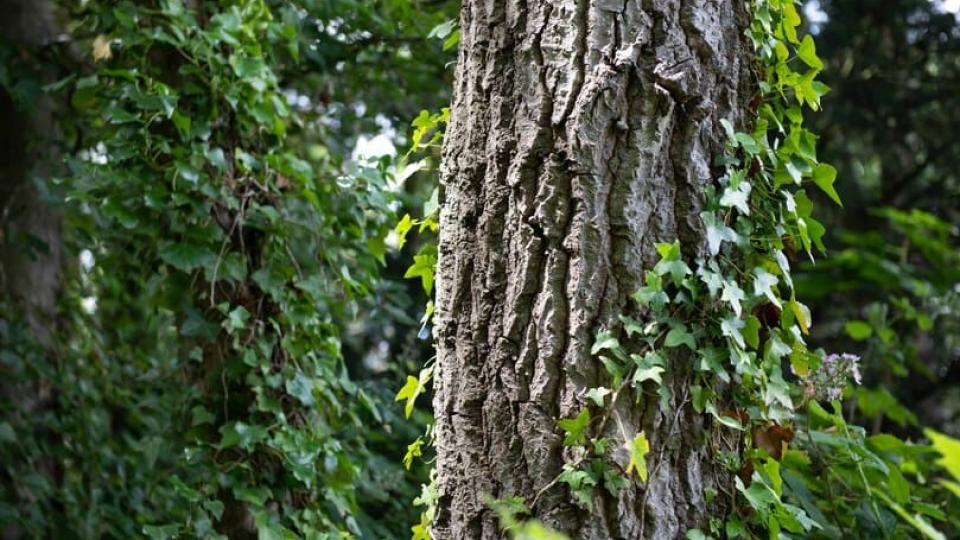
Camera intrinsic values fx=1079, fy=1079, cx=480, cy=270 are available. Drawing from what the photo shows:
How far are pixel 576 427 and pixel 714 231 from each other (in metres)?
0.38

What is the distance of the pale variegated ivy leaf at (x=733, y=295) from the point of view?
66.2 inches

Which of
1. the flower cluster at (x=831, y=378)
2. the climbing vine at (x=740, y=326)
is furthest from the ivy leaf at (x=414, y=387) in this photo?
the flower cluster at (x=831, y=378)

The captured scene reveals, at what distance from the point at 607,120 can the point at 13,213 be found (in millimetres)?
3587

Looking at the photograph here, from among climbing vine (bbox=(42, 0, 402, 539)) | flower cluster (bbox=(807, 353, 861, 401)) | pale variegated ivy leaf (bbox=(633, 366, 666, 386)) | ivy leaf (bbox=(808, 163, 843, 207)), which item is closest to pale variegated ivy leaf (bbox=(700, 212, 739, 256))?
pale variegated ivy leaf (bbox=(633, 366, 666, 386))

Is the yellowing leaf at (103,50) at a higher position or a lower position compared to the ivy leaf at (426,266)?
higher

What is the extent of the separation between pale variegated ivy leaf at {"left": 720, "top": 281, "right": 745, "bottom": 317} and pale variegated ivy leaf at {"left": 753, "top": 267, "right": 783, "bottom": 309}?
0.16ft

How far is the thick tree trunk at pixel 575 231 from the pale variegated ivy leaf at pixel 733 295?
10cm

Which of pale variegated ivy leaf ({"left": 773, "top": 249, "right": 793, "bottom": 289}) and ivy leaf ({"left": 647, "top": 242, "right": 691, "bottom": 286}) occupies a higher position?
pale variegated ivy leaf ({"left": 773, "top": 249, "right": 793, "bottom": 289})

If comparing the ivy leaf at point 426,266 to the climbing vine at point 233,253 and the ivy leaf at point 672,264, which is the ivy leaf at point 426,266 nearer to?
the ivy leaf at point 672,264

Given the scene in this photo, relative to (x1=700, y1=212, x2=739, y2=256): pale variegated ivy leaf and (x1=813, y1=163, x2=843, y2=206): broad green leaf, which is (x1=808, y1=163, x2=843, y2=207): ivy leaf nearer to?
(x1=813, y1=163, x2=843, y2=206): broad green leaf

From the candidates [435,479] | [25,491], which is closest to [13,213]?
[25,491]

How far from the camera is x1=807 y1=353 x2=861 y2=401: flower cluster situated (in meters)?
2.16

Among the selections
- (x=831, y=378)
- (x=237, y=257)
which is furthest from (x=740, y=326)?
(x=237, y=257)

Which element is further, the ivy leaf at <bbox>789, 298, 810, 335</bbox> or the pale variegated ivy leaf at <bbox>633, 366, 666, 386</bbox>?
the ivy leaf at <bbox>789, 298, 810, 335</bbox>
